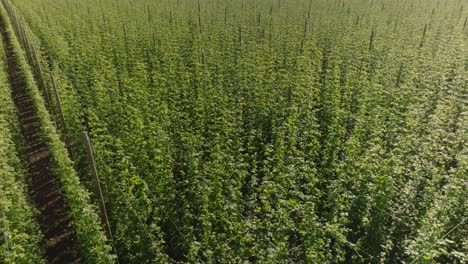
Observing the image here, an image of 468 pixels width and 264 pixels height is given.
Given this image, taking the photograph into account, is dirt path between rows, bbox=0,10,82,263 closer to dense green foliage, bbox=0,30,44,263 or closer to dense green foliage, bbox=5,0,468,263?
dense green foliage, bbox=0,30,44,263

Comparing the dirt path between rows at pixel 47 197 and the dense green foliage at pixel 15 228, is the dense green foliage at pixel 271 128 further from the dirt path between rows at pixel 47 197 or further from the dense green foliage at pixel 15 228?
the dense green foliage at pixel 15 228

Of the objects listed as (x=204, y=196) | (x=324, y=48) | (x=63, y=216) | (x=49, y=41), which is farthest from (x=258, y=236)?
(x=49, y=41)

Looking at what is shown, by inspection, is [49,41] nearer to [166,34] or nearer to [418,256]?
[166,34]

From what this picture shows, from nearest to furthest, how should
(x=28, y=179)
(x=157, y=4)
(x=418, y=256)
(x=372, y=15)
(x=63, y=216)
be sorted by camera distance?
1. (x=418, y=256)
2. (x=63, y=216)
3. (x=28, y=179)
4. (x=372, y=15)
5. (x=157, y=4)

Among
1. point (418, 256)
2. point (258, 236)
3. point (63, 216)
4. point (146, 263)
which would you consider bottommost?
point (63, 216)

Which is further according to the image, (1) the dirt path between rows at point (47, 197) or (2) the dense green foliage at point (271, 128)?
(1) the dirt path between rows at point (47, 197)

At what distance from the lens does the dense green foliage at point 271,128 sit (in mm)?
7309

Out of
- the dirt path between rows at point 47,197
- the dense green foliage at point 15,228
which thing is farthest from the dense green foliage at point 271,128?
the dense green foliage at point 15,228

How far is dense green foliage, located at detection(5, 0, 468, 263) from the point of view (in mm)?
7309

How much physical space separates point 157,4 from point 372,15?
18648 millimetres

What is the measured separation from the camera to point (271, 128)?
11852mm

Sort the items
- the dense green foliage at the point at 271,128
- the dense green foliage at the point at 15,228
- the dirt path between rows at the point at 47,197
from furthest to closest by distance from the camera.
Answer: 1. the dirt path between rows at the point at 47,197
2. the dense green foliage at the point at 271,128
3. the dense green foliage at the point at 15,228

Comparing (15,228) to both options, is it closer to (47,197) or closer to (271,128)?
(47,197)

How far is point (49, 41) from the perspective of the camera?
19.1 metres
